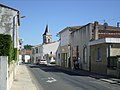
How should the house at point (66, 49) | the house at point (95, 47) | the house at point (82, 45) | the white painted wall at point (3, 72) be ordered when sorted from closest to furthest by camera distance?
the white painted wall at point (3, 72)
the house at point (95, 47)
the house at point (82, 45)
the house at point (66, 49)

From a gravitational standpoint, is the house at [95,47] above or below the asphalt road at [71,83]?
above

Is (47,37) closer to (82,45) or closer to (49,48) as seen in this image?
(49,48)

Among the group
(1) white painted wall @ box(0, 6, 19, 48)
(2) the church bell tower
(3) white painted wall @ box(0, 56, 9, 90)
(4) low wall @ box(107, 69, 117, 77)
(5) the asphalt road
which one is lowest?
(5) the asphalt road

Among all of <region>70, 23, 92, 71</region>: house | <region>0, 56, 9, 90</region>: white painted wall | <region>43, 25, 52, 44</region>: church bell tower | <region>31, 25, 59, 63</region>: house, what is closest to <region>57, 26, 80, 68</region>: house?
<region>70, 23, 92, 71</region>: house

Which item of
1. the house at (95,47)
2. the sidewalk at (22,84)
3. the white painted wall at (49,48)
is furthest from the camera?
the white painted wall at (49,48)

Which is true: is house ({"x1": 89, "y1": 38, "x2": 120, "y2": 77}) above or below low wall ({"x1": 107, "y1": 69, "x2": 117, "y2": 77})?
above

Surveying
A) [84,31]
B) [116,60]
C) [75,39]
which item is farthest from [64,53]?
[116,60]

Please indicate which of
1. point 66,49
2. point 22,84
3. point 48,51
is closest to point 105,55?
point 22,84

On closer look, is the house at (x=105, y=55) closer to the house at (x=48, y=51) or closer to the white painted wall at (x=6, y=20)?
the white painted wall at (x=6, y=20)

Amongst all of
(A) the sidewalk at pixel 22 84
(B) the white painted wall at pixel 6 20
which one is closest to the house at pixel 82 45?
(B) the white painted wall at pixel 6 20

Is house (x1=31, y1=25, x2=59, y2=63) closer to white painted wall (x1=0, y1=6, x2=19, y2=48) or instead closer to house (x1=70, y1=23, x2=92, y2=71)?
house (x1=70, y1=23, x2=92, y2=71)

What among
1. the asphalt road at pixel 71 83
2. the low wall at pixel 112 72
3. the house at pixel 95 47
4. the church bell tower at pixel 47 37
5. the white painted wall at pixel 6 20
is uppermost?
the church bell tower at pixel 47 37

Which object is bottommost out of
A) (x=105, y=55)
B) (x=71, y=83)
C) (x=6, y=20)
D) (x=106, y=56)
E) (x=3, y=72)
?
(x=71, y=83)

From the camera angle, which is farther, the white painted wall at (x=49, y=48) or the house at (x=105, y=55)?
the white painted wall at (x=49, y=48)
